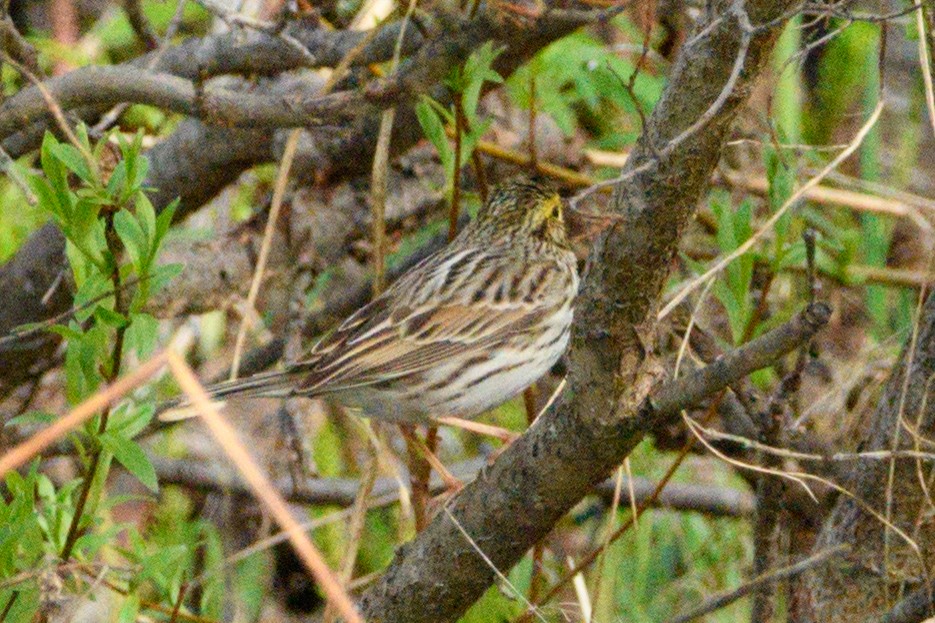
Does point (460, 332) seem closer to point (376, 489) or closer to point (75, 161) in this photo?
point (376, 489)

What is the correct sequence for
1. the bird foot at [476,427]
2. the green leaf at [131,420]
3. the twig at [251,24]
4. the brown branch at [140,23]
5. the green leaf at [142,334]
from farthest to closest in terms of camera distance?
the brown branch at [140,23] < the bird foot at [476,427] < the twig at [251,24] < the green leaf at [131,420] < the green leaf at [142,334]

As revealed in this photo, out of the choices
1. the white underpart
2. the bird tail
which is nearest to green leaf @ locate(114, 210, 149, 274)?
the bird tail

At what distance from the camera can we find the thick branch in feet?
6.95

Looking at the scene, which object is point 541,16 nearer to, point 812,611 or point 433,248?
point 433,248

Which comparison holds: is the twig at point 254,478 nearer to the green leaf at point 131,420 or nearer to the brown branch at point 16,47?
the green leaf at point 131,420

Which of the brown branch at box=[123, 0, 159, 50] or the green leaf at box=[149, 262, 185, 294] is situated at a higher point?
the brown branch at box=[123, 0, 159, 50]

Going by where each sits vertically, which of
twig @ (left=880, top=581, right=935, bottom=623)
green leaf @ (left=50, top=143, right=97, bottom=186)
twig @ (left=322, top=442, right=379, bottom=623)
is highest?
green leaf @ (left=50, top=143, right=97, bottom=186)

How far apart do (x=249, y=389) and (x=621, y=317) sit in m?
1.40

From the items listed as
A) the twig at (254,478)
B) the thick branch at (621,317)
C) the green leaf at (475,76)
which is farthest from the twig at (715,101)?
the green leaf at (475,76)

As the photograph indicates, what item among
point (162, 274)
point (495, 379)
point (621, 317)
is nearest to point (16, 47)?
point (162, 274)

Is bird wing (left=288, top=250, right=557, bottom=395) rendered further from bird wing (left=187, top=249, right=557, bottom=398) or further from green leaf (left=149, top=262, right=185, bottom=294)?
green leaf (left=149, top=262, right=185, bottom=294)

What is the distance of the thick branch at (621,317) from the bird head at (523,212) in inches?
52.6

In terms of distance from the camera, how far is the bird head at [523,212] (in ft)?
12.8

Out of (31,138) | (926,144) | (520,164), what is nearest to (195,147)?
(31,138)
